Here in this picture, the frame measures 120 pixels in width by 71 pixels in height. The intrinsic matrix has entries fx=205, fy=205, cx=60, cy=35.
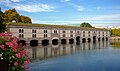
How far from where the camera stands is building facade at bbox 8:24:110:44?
65938 millimetres

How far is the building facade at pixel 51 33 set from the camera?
65938mm

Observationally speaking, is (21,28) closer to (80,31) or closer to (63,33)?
(63,33)

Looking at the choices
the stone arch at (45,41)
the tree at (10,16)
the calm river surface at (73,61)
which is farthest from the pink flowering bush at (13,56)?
the tree at (10,16)

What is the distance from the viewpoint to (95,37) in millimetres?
100812

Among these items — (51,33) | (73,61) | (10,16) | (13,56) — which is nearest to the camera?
(13,56)

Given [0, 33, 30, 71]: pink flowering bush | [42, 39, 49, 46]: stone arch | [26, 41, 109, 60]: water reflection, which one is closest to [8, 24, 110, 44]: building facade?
[42, 39, 49, 46]: stone arch

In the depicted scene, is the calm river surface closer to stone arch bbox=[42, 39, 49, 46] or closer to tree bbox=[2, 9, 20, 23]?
stone arch bbox=[42, 39, 49, 46]

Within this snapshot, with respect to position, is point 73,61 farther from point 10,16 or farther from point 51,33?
point 10,16

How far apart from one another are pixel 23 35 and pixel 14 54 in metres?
56.9

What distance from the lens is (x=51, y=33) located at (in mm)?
75938

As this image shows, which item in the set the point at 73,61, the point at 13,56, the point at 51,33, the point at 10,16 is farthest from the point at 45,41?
the point at 13,56

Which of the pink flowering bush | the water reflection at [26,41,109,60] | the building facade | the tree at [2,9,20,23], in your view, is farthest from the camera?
the tree at [2,9,20,23]

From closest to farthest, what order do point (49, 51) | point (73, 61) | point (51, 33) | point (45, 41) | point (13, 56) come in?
1. point (13, 56)
2. point (73, 61)
3. point (49, 51)
4. point (51, 33)
5. point (45, 41)

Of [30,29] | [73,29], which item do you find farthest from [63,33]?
[30,29]
